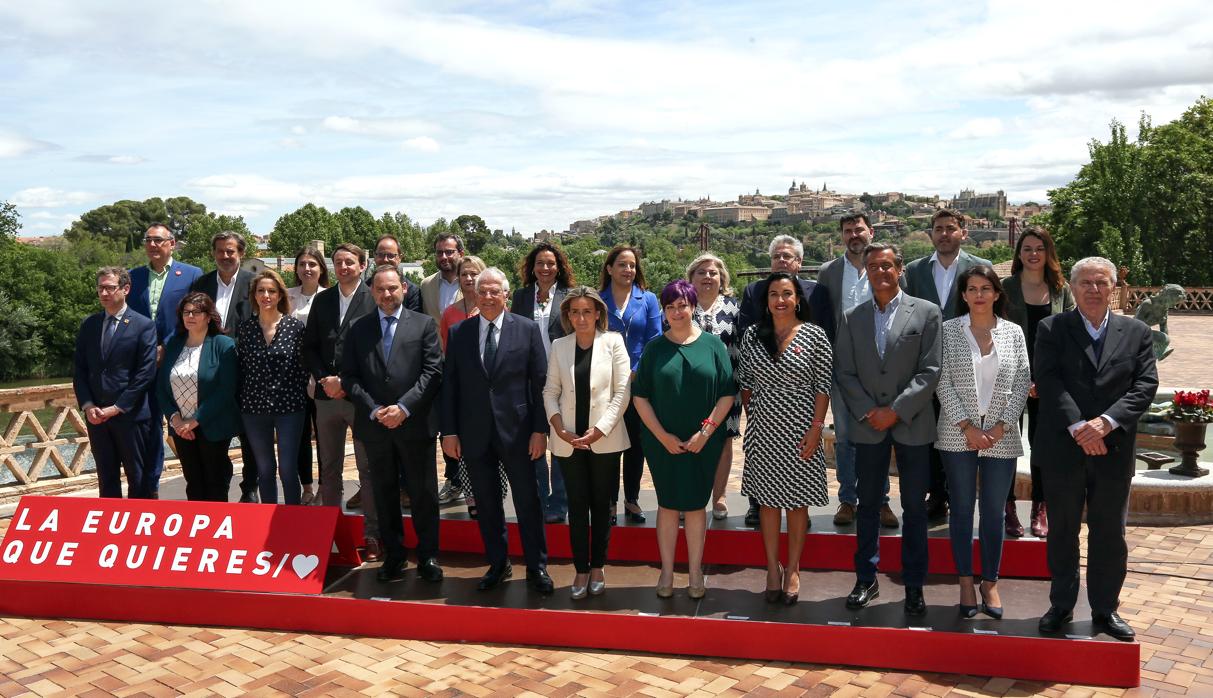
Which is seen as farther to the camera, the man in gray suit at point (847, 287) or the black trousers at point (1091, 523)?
the man in gray suit at point (847, 287)

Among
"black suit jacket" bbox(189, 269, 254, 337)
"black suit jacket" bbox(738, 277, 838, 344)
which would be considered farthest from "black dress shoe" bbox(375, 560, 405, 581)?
"black suit jacket" bbox(738, 277, 838, 344)

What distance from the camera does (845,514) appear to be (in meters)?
5.33

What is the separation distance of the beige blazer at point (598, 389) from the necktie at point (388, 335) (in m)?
0.97

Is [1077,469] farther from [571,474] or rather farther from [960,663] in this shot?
[571,474]

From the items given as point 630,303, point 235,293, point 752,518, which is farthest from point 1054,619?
point 235,293

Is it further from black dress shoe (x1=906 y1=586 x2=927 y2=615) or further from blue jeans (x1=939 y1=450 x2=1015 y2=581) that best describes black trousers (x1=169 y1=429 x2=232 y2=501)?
blue jeans (x1=939 y1=450 x2=1015 y2=581)

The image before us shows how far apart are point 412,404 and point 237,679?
62.6 inches

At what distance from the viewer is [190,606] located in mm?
4867

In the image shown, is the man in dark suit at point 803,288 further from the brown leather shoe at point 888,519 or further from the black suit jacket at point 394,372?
the black suit jacket at point 394,372

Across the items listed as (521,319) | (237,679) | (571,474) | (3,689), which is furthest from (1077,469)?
(3,689)

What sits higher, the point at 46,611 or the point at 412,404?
the point at 412,404

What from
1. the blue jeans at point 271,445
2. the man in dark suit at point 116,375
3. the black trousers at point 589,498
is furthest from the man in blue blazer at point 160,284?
the black trousers at point 589,498

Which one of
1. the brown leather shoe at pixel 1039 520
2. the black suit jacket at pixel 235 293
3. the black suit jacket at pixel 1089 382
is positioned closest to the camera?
the black suit jacket at pixel 1089 382

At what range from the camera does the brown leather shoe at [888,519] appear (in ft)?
17.2
